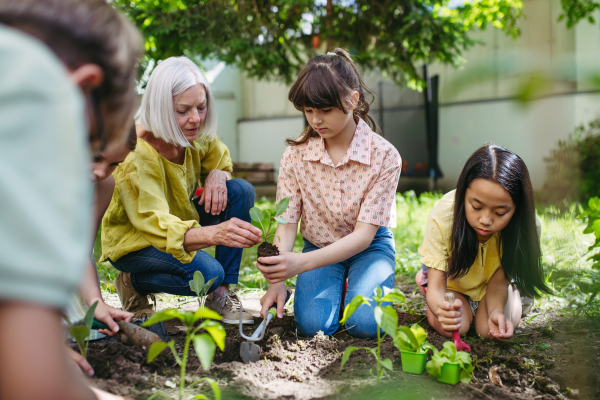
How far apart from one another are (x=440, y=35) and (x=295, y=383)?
4.60 meters

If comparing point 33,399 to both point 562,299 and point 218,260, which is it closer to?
point 218,260

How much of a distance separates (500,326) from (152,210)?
4.76 ft

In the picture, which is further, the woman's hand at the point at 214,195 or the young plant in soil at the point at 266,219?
the woman's hand at the point at 214,195

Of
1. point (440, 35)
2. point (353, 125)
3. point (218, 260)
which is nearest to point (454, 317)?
point (353, 125)

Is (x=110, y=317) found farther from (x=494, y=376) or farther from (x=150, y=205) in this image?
(x=494, y=376)

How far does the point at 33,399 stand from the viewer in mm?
532

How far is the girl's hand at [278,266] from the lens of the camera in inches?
70.6

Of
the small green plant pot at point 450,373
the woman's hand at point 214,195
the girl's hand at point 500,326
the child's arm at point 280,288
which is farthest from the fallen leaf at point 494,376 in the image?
the woman's hand at point 214,195

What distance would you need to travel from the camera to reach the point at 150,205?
1.97 m

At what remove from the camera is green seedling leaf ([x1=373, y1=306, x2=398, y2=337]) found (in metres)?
1.29

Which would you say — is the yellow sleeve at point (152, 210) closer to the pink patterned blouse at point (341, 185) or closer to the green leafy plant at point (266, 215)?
the green leafy plant at point (266, 215)

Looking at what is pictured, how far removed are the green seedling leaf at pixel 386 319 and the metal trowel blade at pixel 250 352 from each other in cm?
60

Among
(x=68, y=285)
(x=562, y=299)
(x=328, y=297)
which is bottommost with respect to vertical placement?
(x=562, y=299)

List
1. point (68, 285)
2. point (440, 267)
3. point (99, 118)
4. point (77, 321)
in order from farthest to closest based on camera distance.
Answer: point (440, 267) → point (77, 321) → point (99, 118) → point (68, 285)
